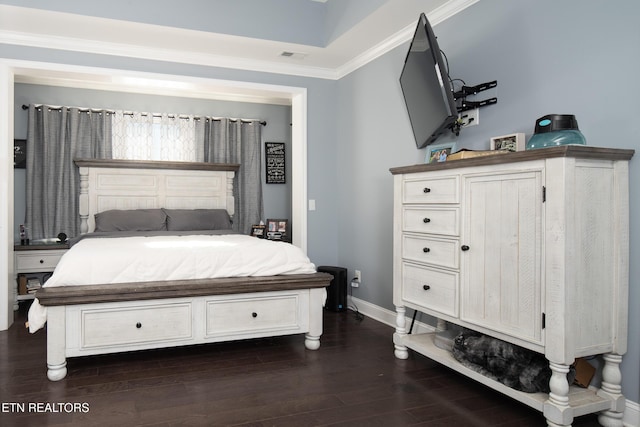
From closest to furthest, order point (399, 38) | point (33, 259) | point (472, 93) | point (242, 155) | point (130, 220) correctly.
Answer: point (472, 93)
point (399, 38)
point (33, 259)
point (130, 220)
point (242, 155)

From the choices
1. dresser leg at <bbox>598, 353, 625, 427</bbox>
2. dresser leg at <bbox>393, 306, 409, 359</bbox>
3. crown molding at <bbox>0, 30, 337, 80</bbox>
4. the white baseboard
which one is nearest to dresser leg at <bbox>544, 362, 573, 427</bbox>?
dresser leg at <bbox>598, 353, 625, 427</bbox>

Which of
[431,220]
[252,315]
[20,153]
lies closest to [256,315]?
[252,315]

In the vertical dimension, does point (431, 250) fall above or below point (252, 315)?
above

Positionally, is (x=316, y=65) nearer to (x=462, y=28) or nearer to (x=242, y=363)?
(x=462, y=28)

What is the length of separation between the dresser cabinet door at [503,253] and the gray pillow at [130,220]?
11.8 ft

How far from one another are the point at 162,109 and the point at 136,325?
3425mm

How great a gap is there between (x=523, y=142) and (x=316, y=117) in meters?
2.63

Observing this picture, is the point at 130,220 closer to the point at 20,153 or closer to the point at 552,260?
the point at 20,153

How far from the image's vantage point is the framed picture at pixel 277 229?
551 cm

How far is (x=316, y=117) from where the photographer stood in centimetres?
493

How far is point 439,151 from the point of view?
3334 millimetres

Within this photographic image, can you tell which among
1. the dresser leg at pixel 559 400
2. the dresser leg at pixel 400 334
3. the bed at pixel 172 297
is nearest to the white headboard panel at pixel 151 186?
the bed at pixel 172 297

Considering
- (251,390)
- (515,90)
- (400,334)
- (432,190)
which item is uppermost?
(515,90)

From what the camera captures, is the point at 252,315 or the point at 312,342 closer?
the point at 252,315
